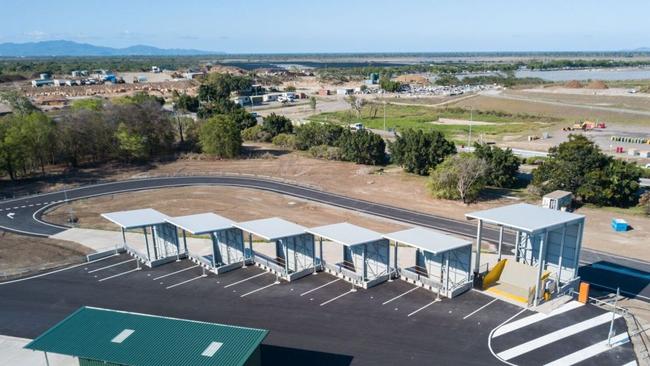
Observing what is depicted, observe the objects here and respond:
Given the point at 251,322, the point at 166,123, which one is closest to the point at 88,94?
the point at 166,123

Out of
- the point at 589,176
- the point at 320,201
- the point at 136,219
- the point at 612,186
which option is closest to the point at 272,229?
the point at 136,219

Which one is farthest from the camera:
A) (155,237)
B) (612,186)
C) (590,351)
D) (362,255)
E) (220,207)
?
(220,207)

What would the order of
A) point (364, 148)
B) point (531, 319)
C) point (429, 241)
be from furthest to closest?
point (364, 148) → point (429, 241) → point (531, 319)

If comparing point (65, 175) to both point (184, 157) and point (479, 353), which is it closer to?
point (184, 157)

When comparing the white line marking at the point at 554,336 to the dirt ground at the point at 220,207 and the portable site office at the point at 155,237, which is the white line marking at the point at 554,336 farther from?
the portable site office at the point at 155,237

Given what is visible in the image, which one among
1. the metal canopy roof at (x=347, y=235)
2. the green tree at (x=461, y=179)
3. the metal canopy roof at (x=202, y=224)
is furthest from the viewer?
the green tree at (x=461, y=179)

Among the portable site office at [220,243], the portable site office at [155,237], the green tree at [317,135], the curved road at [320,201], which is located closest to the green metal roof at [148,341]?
the portable site office at [220,243]

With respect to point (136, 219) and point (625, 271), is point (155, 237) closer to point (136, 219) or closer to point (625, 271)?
point (136, 219)
